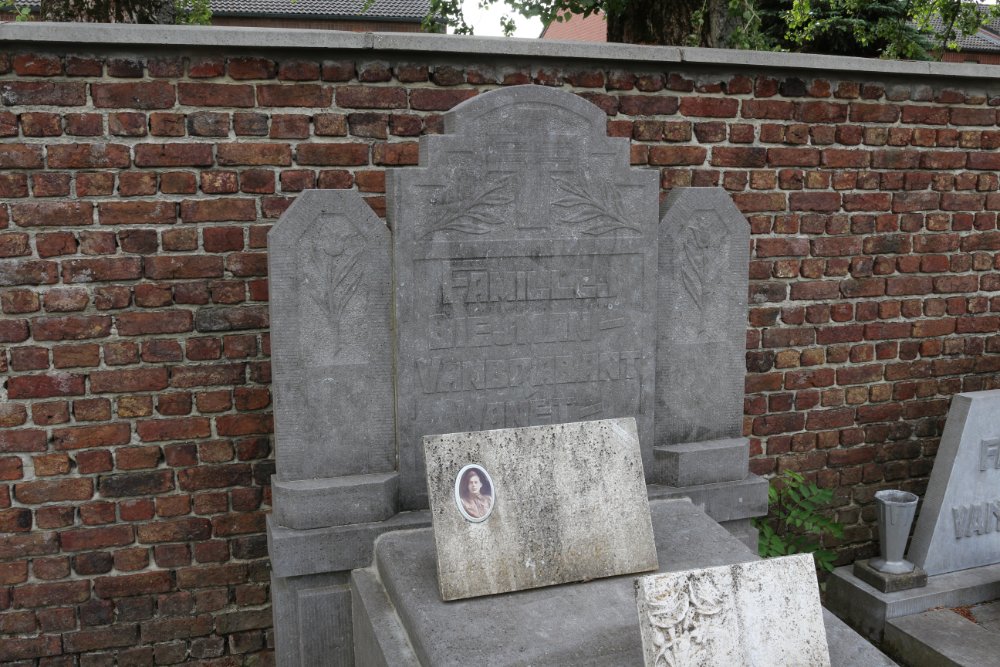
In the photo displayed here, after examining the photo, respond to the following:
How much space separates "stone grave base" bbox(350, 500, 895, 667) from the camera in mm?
1890

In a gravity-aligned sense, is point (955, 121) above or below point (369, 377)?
above

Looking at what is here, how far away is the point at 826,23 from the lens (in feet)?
26.2

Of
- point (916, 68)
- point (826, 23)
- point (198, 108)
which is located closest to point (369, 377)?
point (198, 108)

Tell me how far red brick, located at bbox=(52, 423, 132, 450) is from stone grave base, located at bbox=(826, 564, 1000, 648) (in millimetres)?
2859

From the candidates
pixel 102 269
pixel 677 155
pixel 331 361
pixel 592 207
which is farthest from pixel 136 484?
pixel 677 155

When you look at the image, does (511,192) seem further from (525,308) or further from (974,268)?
(974,268)

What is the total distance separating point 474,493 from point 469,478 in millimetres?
41

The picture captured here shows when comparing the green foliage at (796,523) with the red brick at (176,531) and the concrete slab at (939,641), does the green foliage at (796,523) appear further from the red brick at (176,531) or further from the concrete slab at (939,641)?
the red brick at (176,531)

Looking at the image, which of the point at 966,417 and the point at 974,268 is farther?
the point at 974,268

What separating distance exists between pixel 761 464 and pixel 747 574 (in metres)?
1.98

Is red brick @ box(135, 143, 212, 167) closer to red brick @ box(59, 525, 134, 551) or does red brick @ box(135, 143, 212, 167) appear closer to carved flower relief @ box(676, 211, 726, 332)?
red brick @ box(59, 525, 134, 551)

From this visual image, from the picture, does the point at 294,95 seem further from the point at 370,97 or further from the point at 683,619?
the point at 683,619

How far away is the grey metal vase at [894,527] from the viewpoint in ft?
10.7

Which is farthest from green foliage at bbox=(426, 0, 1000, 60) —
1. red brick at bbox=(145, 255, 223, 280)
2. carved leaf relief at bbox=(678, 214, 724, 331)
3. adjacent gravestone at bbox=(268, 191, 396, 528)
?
adjacent gravestone at bbox=(268, 191, 396, 528)
